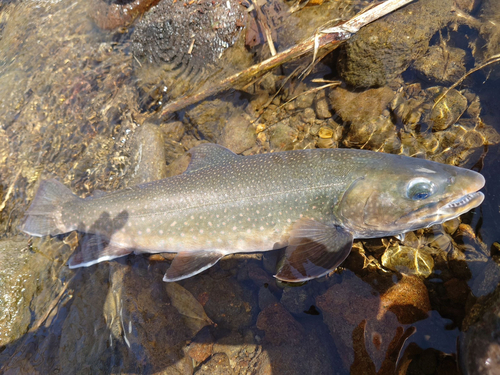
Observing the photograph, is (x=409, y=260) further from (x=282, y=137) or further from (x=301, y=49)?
(x=301, y=49)

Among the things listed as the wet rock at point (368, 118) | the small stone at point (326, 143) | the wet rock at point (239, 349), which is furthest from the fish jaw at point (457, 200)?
the wet rock at point (239, 349)

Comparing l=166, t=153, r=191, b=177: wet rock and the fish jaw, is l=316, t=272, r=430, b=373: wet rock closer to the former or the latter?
the fish jaw

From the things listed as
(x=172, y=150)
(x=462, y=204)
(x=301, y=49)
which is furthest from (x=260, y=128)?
(x=462, y=204)

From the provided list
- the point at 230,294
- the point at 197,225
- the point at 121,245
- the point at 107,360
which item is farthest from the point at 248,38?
the point at 107,360

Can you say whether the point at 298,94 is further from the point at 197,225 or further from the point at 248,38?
the point at 197,225

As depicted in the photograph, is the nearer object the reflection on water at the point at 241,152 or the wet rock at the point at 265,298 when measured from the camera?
the reflection on water at the point at 241,152

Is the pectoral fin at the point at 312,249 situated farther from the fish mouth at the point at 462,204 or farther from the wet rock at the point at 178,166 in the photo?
the wet rock at the point at 178,166
